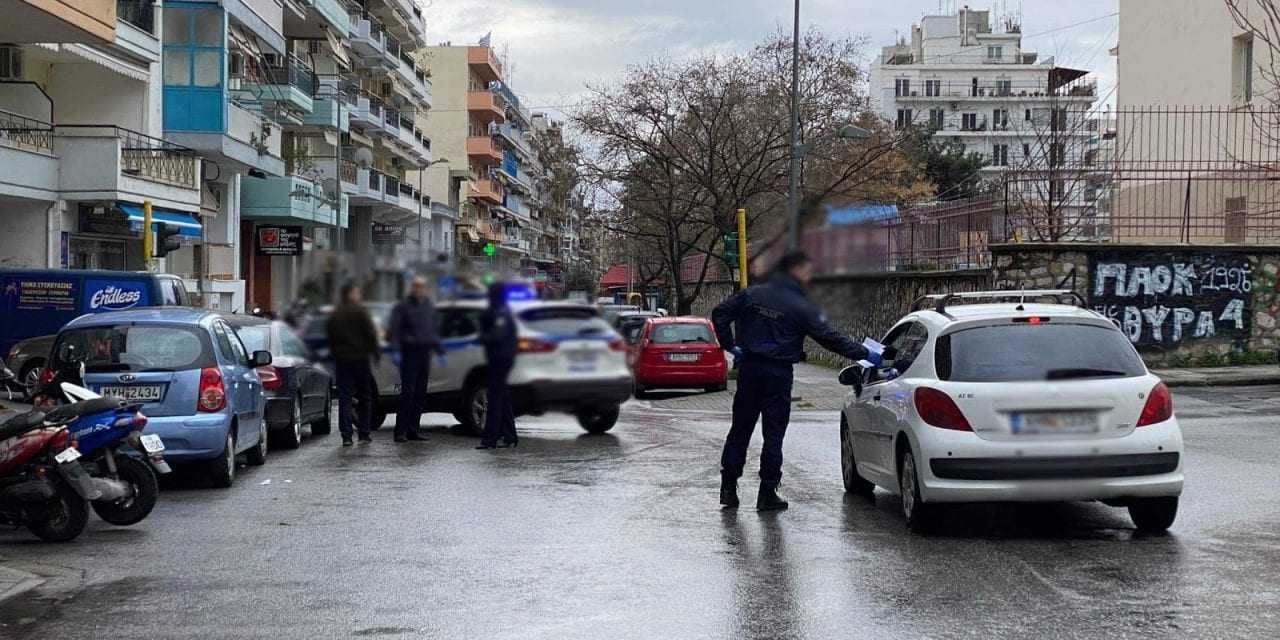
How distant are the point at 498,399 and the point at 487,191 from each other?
0.84 meters

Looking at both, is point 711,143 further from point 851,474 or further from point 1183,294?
point 1183,294

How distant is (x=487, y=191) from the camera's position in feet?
7.02

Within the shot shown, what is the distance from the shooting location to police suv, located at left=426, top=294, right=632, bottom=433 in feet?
3.86

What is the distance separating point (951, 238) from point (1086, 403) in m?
0.67

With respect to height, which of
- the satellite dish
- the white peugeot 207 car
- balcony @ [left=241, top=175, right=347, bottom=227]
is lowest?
the white peugeot 207 car

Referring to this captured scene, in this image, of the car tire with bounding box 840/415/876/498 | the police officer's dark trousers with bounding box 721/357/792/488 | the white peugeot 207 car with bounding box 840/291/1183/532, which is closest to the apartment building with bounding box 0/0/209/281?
the police officer's dark trousers with bounding box 721/357/792/488

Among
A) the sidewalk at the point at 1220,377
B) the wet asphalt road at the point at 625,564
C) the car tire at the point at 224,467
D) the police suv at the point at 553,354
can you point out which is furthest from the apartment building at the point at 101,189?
the sidewalk at the point at 1220,377

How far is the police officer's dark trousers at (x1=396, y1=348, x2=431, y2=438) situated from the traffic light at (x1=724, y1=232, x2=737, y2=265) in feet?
1.75

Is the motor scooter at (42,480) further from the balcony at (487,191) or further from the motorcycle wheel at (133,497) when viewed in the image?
the balcony at (487,191)

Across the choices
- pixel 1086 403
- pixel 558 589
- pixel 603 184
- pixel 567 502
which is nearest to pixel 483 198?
pixel 603 184

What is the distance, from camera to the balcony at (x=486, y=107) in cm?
218

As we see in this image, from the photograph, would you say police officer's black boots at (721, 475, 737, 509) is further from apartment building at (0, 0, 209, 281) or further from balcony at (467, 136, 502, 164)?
balcony at (467, 136, 502, 164)

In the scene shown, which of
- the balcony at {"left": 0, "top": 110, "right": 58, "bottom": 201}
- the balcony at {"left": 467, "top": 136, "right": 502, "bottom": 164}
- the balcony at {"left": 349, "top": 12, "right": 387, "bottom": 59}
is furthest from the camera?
the balcony at {"left": 0, "top": 110, "right": 58, "bottom": 201}

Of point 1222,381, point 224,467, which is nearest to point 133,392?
point 224,467
